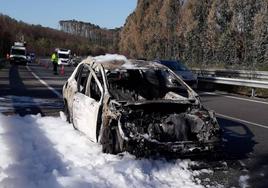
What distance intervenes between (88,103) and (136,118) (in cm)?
130

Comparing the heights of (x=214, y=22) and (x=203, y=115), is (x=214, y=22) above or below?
above

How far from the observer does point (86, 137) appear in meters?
9.02

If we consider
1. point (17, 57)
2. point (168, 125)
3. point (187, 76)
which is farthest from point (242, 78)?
point (17, 57)

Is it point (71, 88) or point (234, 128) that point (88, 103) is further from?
point (234, 128)

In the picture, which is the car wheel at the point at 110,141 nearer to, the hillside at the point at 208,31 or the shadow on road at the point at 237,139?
the shadow on road at the point at 237,139

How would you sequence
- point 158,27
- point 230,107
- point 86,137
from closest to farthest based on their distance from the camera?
point 86,137 < point 230,107 < point 158,27

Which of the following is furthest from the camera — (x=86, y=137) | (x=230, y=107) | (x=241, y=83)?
(x=241, y=83)

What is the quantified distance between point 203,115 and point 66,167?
234cm

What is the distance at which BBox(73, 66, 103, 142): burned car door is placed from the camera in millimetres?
8313

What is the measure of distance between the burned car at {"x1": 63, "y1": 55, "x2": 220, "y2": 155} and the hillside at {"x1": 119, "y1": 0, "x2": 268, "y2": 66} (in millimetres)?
29873

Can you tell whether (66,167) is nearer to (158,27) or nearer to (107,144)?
(107,144)

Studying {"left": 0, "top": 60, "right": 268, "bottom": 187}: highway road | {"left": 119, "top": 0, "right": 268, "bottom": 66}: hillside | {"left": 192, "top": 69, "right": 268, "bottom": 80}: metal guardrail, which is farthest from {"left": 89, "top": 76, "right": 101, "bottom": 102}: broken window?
{"left": 119, "top": 0, "right": 268, "bottom": 66}: hillside

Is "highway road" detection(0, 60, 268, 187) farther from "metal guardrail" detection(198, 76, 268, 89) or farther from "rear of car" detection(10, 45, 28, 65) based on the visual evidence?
"rear of car" detection(10, 45, 28, 65)

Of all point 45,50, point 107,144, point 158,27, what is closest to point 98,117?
point 107,144
